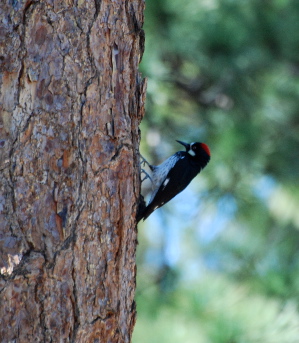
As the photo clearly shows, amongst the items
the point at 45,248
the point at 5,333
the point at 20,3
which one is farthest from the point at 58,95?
the point at 5,333

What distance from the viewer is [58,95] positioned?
211 centimetres

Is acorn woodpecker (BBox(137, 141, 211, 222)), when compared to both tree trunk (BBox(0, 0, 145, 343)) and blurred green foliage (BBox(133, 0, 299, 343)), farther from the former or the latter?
tree trunk (BBox(0, 0, 145, 343))

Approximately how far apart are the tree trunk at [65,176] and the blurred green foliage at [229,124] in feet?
5.20

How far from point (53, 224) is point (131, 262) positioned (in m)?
0.37

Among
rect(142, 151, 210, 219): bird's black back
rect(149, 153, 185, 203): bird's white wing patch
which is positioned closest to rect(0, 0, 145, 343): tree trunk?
rect(142, 151, 210, 219): bird's black back

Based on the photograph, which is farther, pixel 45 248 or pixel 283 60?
pixel 283 60

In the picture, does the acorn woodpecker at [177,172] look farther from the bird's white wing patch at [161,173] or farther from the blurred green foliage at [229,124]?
the blurred green foliage at [229,124]

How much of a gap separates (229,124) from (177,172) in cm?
141

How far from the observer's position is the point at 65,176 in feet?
6.83

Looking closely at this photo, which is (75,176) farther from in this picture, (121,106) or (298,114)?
(298,114)

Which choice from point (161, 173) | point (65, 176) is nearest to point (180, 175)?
point (161, 173)

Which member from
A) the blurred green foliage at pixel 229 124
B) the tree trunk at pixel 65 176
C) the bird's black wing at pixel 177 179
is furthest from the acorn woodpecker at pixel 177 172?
the tree trunk at pixel 65 176

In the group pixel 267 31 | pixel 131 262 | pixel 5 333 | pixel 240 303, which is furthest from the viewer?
pixel 267 31

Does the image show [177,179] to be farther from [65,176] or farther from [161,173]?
[65,176]
